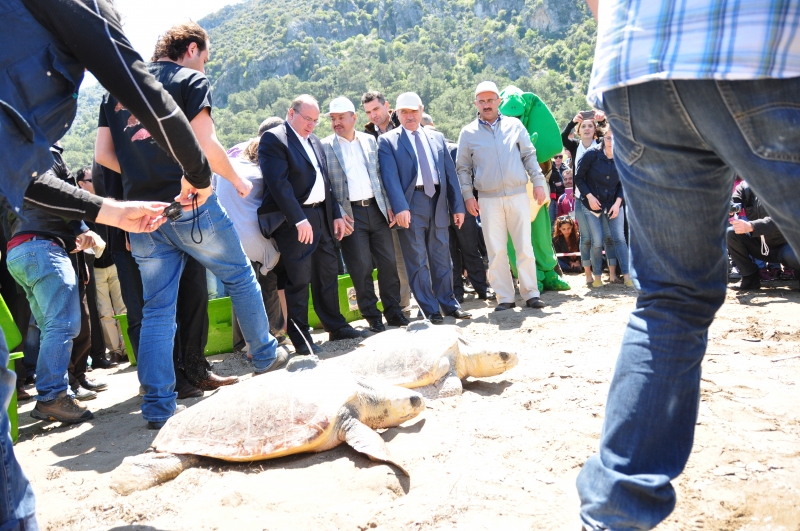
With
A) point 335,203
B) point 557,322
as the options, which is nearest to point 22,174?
point 335,203

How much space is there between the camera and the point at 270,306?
6.29m

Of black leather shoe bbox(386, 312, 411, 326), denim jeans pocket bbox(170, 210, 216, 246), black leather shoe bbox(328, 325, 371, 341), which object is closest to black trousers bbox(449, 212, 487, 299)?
black leather shoe bbox(386, 312, 411, 326)

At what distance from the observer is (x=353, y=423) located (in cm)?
301

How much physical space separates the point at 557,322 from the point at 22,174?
4.90 m

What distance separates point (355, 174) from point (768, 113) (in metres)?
5.42

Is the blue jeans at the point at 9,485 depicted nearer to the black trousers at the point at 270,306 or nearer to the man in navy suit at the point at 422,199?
the black trousers at the point at 270,306

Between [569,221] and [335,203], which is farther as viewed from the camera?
[569,221]

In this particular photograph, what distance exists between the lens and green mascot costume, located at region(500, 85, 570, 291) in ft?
26.3

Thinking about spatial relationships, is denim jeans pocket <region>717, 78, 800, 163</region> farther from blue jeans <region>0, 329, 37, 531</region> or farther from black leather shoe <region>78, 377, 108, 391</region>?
black leather shoe <region>78, 377, 108, 391</region>

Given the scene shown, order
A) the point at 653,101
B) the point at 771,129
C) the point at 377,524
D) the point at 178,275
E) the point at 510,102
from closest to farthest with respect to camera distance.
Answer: the point at 771,129, the point at 653,101, the point at 377,524, the point at 178,275, the point at 510,102

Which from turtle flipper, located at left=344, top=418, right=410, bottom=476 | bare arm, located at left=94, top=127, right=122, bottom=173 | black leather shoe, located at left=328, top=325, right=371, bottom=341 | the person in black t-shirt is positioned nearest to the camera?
turtle flipper, located at left=344, top=418, right=410, bottom=476

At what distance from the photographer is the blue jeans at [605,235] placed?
8062mm

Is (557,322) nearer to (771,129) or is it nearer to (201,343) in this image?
(201,343)

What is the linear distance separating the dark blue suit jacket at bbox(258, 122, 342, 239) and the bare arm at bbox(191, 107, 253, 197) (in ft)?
6.64
